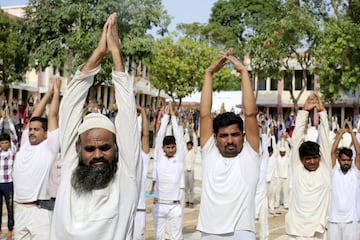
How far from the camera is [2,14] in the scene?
2905 centimetres

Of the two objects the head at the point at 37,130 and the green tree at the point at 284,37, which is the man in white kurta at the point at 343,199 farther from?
the green tree at the point at 284,37

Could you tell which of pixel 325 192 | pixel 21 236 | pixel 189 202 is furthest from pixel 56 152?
pixel 189 202

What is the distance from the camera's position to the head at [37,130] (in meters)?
6.44

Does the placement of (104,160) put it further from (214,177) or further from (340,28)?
(340,28)

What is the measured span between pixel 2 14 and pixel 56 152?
2459 centimetres

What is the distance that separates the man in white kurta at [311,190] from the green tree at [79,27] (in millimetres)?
17156

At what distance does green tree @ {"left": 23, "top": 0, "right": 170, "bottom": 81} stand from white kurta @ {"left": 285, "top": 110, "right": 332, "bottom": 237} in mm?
17157

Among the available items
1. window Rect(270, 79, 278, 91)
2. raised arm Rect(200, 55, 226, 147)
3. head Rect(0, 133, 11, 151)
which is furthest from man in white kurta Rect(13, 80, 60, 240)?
window Rect(270, 79, 278, 91)

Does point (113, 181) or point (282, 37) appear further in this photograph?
→ point (282, 37)

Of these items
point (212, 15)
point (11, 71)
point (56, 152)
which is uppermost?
point (212, 15)

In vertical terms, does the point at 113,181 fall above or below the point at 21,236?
above

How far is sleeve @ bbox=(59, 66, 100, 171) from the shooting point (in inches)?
137

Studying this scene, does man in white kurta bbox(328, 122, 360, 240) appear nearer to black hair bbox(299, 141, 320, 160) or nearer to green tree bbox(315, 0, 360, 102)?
black hair bbox(299, 141, 320, 160)

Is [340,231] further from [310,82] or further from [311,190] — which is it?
[310,82]
